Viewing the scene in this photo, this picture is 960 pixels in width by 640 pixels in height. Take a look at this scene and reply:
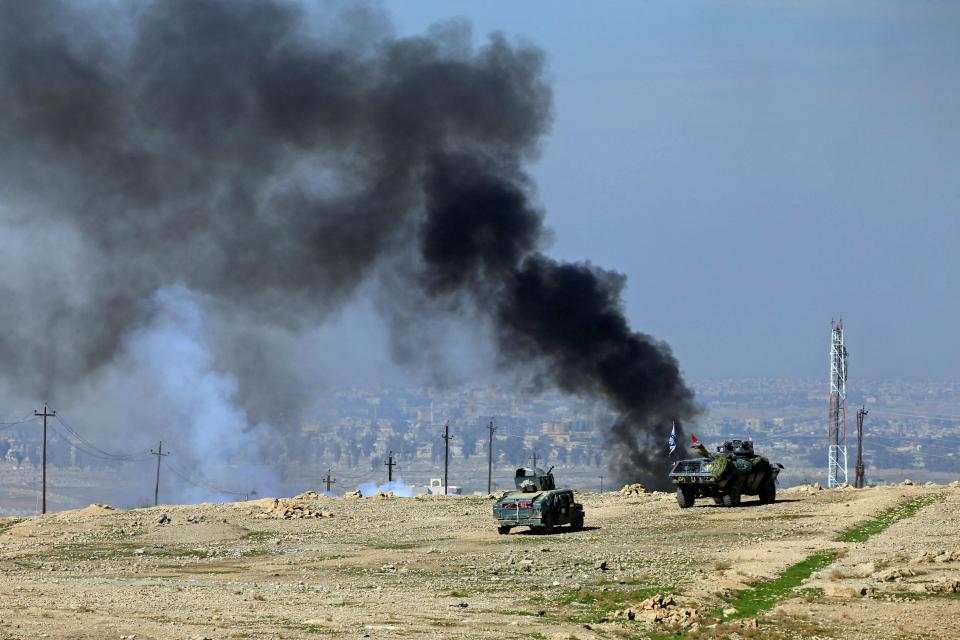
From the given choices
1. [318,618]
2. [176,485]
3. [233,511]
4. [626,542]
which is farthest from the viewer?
[176,485]

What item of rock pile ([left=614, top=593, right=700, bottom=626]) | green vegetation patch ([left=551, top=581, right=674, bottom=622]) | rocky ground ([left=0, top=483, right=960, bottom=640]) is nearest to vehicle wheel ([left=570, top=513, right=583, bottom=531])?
rocky ground ([left=0, top=483, right=960, bottom=640])

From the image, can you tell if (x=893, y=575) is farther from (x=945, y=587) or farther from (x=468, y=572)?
(x=468, y=572)

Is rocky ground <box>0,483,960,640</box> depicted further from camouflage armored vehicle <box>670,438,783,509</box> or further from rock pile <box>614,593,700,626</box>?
camouflage armored vehicle <box>670,438,783,509</box>

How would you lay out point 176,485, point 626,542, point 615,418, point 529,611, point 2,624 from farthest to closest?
point 176,485 < point 615,418 < point 626,542 < point 529,611 < point 2,624

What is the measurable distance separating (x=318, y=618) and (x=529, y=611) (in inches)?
169

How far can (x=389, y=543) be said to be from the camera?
158ft

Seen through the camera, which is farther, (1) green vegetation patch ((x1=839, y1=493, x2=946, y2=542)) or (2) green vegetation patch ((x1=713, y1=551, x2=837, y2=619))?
(1) green vegetation patch ((x1=839, y1=493, x2=946, y2=542))

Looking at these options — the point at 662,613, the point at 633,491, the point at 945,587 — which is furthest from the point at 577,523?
the point at 662,613

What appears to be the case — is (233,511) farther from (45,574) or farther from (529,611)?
(529,611)

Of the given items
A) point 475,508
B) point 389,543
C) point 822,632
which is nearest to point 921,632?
point 822,632

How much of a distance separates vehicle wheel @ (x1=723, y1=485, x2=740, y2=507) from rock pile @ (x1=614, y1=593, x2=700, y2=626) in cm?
3085

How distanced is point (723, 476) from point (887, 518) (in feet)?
25.1

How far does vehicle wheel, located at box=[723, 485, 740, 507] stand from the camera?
5869 centimetres

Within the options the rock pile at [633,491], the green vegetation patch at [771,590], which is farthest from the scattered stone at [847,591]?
the rock pile at [633,491]
